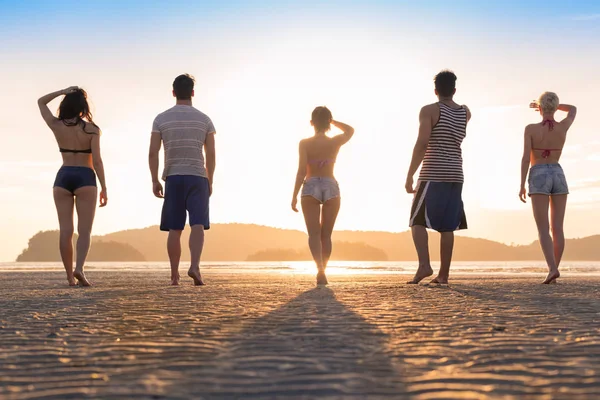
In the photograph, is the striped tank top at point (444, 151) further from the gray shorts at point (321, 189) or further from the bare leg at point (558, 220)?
the bare leg at point (558, 220)

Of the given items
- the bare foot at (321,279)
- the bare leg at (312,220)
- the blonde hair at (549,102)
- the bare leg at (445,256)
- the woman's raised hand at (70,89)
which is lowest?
the bare foot at (321,279)

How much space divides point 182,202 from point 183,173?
0.34 metres

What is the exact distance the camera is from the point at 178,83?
8031mm

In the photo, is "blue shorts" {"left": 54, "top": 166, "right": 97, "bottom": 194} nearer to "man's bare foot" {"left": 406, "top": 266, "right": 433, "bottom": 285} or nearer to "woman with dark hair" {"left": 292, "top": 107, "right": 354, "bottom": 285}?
"woman with dark hair" {"left": 292, "top": 107, "right": 354, "bottom": 285}

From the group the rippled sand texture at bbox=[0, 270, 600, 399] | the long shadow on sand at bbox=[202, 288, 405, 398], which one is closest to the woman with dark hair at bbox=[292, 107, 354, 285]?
the rippled sand texture at bbox=[0, 270, 600, 399]

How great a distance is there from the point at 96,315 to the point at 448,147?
4.88 metres

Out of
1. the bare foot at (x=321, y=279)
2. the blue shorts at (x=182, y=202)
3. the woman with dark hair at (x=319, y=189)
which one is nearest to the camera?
the bare foot at (x=321, y=279)

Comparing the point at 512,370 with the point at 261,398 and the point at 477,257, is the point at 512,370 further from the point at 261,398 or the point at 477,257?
the point at 477,257

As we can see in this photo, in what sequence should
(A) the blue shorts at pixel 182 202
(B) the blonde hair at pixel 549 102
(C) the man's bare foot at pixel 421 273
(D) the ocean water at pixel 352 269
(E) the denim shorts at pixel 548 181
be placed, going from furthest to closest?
(D) the ocean water at pixel 352 269, (B) the blonde hair at pixel 549 102, (E) the denim shorts at pixel 548 181, (A) the blue shorts at pixel 182 202, (C) the man's bare foot at pixel 421 273

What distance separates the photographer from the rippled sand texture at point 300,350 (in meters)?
2.19

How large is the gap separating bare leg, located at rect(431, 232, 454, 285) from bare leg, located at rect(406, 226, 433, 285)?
130 mm

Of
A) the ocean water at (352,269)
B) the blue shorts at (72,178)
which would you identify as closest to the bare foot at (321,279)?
the blue shorts at (72,178)

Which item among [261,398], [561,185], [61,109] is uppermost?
[61,109]

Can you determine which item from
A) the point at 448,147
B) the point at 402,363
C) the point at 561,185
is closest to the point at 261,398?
the point at 402,363
